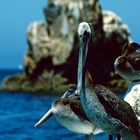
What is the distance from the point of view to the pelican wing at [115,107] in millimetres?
8633

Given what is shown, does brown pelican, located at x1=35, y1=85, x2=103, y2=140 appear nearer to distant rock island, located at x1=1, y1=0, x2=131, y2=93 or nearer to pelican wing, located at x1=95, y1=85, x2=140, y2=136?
pelican wing, located at x1=95, y1=85, x2=140, y2=136

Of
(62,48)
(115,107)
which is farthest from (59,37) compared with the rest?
(115,107)

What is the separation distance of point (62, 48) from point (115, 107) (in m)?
62.2

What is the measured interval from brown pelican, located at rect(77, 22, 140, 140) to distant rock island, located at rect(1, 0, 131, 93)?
5803 cm

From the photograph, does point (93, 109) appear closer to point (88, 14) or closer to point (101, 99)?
point (101, 99)

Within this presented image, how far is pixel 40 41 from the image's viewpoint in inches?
2847

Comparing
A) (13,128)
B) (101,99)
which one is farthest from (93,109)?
(13,128)

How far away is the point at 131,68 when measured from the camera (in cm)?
1062

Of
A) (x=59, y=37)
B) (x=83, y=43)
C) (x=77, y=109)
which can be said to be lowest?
(x=59, y=37)

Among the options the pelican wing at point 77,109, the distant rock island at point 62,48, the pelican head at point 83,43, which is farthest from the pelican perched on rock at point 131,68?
the distant rock island at point 62,48

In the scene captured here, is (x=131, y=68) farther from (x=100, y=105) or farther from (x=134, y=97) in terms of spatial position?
(x=100, y=105)

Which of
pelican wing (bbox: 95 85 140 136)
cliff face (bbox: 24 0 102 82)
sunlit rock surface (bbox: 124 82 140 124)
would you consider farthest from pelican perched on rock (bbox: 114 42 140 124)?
cliff face (bbox: 24 0 102 82)

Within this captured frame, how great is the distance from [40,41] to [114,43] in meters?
8.03

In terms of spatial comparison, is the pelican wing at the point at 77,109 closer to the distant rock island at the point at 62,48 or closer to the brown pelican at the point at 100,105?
the brown pelican at the point at 100,105
